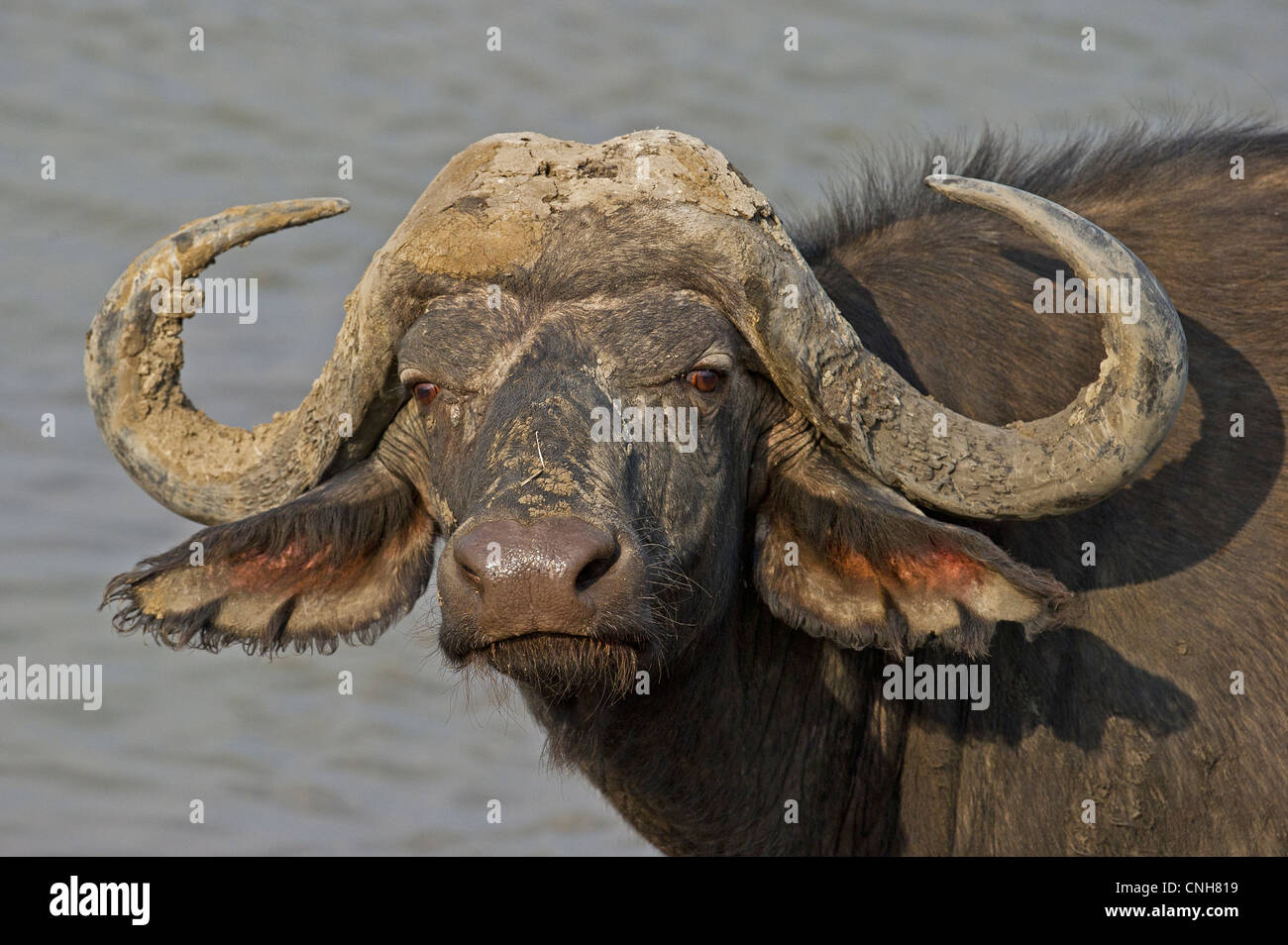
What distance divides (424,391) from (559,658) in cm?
91

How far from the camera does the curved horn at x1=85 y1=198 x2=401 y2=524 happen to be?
15.5 feet

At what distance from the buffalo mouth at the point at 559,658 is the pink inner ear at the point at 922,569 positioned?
628 mm

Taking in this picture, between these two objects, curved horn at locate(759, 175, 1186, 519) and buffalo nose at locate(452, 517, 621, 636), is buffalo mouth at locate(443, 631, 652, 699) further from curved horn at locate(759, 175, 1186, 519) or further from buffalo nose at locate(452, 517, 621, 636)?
curved horn at locate(759, 175, 1186, 519)

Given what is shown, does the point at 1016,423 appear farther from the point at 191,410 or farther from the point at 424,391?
the point at 191,410

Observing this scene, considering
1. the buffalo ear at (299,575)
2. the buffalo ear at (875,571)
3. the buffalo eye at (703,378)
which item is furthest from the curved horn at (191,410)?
the buffalo ear at (875,571)

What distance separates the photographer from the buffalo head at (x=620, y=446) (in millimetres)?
3867

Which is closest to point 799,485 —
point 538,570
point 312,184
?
point 538,570

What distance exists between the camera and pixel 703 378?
4203mm

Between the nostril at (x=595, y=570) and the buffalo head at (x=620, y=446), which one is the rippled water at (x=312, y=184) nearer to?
the buffalo head at (x=620, y=446)

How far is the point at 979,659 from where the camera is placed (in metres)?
4.50

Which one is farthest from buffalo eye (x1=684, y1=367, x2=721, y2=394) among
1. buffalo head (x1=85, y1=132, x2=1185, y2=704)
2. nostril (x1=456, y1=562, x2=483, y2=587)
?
nostril (x1=456, y1=562, x2=483, y2=587)

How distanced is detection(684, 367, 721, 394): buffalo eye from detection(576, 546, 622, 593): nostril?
0.61 meters
